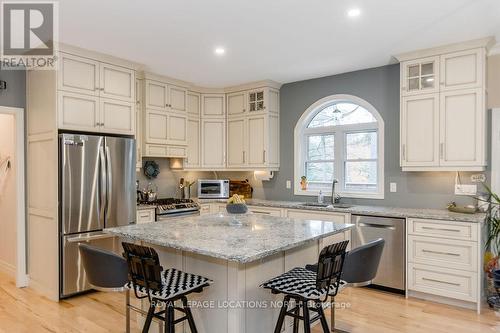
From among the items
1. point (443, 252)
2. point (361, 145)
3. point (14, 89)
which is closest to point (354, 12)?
point (361, 145)

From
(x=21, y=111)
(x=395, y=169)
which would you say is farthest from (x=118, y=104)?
(x=395, y=169)

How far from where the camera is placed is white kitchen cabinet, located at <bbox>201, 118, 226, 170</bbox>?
5.64 meters

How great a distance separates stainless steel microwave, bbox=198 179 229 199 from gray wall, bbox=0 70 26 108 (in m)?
2.63

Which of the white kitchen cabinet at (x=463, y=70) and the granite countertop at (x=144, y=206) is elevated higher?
the white kitchen cabinet at (x=463, y=70)

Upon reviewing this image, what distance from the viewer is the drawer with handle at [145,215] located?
4355 millimetres

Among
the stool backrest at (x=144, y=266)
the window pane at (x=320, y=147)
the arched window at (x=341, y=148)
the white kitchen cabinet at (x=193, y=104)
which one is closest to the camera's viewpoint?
the stool backrest at (x=144, y=266)

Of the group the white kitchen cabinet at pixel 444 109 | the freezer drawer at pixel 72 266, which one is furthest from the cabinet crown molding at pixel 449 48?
the freezer drawer at pixel 72 266

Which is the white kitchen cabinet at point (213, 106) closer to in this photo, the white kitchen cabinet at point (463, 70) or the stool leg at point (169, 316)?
the white kitchen cabinet at point (463, 70)

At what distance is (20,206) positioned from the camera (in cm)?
410

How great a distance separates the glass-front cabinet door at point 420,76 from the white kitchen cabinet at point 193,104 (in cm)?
309

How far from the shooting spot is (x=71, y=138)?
3.63 meters

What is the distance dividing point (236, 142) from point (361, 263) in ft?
11.6
